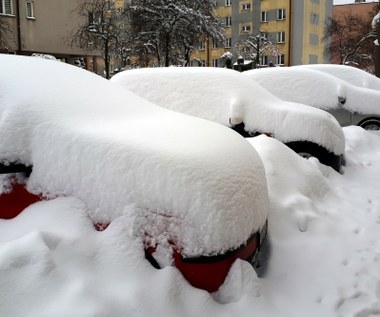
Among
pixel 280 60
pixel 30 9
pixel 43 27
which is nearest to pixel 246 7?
pixel 280 60

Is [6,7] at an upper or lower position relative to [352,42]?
upper

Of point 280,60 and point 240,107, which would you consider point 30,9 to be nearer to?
point 240,107

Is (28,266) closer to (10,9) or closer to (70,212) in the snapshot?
(70,212)

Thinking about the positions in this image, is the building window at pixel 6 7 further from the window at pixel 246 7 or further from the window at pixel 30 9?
the window at pixel 246 7

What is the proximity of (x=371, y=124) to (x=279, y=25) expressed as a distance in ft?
145

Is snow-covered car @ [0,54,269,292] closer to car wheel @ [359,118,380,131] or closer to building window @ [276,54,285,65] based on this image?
car wheel @ [359,118,380,131]

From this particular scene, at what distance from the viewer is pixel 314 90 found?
852 centimetres

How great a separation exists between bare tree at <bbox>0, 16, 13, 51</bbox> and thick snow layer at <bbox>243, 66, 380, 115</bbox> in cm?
1700

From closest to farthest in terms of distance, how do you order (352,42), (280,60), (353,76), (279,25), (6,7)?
(353,76)
(6,7)
(352,42)
(280,60)
(279,25)

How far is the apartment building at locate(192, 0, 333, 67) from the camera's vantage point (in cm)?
4931

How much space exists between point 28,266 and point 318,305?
5.64 feet

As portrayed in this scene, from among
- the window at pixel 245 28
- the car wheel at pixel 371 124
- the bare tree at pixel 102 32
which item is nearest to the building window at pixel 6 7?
the bare tree at pixel 102 32

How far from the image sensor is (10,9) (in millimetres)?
27641

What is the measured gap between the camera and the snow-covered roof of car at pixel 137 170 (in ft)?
7.78
